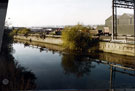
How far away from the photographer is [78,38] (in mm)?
17578

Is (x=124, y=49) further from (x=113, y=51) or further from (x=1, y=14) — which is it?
(x=1, y=14)

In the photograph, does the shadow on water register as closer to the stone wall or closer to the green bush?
the green bush

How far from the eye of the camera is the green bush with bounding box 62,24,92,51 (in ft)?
57.8

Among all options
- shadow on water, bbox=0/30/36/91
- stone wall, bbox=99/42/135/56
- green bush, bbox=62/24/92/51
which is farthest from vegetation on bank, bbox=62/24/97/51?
shadow on water, bbox=0/30/36/91

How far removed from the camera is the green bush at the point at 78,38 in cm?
1762

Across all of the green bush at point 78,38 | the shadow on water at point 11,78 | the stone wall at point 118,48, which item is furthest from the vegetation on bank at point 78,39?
the shadow on water at point 11,78

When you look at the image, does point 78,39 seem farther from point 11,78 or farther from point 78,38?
point 11,78

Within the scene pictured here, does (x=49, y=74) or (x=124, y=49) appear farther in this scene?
(x=124, y=49)

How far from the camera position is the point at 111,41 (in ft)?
53.6

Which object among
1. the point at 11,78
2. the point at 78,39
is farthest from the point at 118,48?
the point at 11,78

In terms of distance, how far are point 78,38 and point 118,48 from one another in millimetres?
4586

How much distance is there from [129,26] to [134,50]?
6805mm

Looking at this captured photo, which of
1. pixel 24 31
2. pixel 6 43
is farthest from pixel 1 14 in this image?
pixel 24 31

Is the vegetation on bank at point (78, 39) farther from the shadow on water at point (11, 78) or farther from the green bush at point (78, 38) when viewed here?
the shadow on water at point (11, 78)
